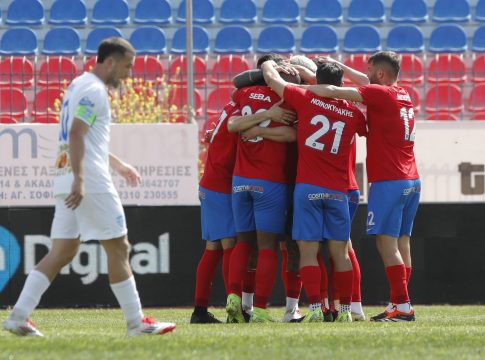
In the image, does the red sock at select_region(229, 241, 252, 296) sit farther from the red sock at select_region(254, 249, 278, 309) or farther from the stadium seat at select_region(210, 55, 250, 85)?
the stadium seat at select_region(210, 55, 250, 85)

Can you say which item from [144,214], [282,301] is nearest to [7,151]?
[144,214]

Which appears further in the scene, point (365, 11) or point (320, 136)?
point (365, 11)

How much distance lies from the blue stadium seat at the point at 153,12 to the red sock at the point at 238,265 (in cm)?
1363

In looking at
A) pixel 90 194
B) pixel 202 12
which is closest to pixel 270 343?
pixel 90 194

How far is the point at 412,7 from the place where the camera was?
2186 centimetres

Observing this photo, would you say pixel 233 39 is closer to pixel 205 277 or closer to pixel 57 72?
pixel 57 72

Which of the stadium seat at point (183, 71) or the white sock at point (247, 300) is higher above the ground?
the stadium seat at point (183, 71)

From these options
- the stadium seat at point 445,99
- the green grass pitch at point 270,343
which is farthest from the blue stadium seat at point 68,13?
the green grass pitch at point 270,343

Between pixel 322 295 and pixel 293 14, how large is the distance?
43.9 ft

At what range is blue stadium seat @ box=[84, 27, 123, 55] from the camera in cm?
2083

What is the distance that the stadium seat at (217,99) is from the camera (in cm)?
1814

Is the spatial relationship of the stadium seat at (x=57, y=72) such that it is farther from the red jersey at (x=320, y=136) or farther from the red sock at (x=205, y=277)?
the red jersey at (x=320, y=136)

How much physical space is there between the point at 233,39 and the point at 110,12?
2.52m

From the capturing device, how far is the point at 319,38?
2098cm
